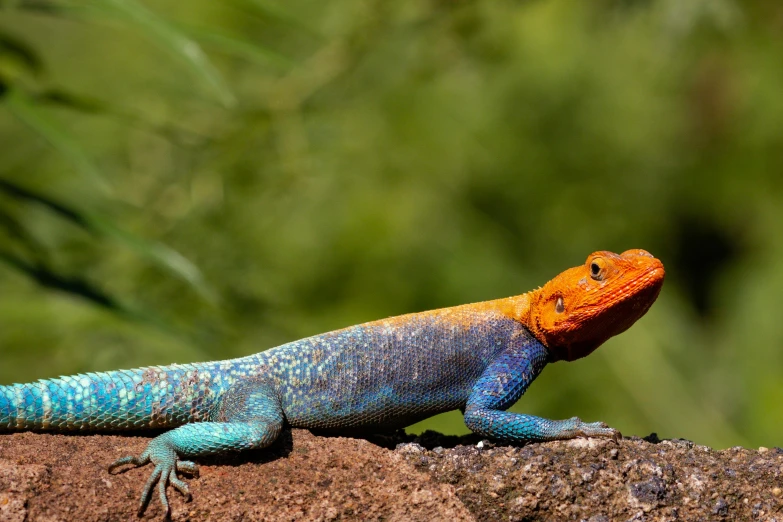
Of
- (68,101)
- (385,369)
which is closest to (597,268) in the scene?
(385,369)

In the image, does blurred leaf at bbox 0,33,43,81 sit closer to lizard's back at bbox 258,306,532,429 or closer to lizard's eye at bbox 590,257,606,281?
lizard's back at bbox 258,306,532,429

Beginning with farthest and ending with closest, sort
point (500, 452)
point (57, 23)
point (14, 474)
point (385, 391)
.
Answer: point (57, 23) → point (385, 391) → point (500, 452) → point (14, 474)

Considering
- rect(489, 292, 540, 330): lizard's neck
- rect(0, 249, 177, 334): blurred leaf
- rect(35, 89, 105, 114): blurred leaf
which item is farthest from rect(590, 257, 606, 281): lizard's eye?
rect(35, 89, 105, 114): blurred leaf

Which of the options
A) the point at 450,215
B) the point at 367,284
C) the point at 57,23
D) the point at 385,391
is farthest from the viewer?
the point at 57,23

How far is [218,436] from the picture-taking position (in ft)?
11.8

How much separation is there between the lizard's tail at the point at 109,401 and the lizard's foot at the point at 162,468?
27 cm

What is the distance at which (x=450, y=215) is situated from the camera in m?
8.86

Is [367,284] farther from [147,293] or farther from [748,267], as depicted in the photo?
[748,267]

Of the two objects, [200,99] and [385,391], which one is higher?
[200,99]

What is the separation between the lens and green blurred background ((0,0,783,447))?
501 cm

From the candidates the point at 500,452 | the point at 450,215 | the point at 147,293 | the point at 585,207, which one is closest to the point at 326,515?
the point at 500,452

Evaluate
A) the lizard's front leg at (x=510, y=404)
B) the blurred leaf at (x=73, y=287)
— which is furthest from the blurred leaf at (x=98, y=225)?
the lizard's front leg at (x=510, y=404)

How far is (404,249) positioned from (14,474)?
5278 millimetres

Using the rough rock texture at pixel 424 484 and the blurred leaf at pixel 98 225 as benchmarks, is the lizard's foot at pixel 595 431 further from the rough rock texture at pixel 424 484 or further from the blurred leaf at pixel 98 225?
the blurred leaf at pixel 98 225
